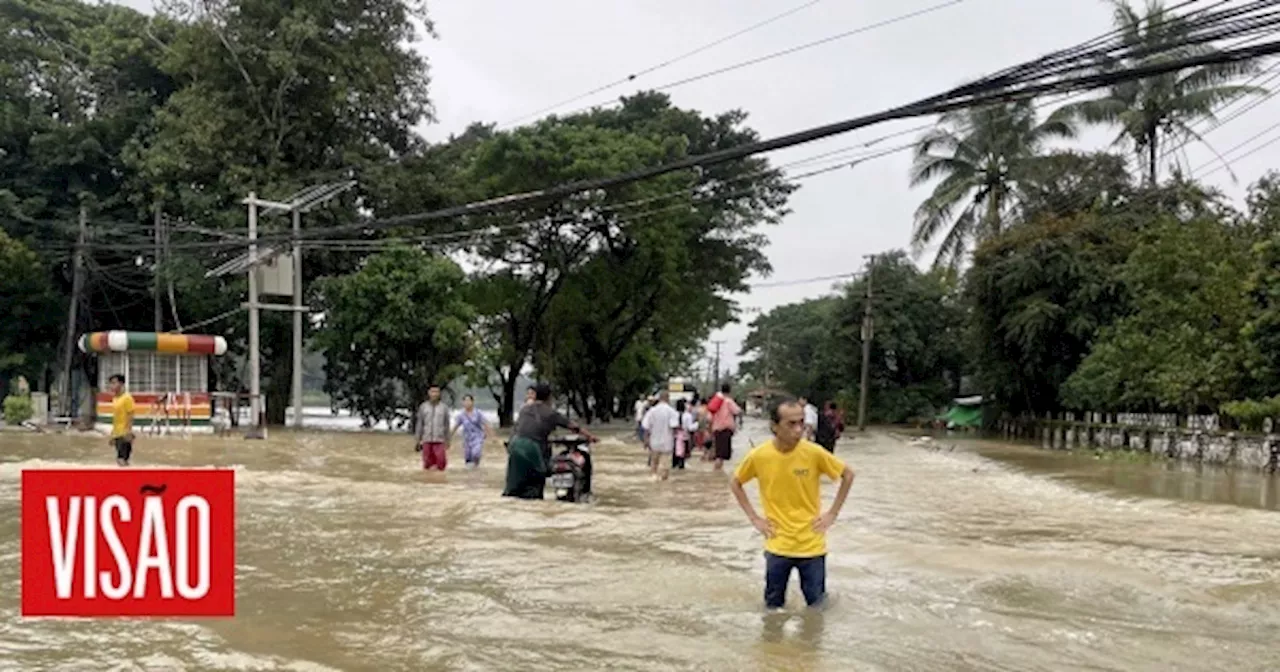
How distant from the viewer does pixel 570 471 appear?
13680 millimetres

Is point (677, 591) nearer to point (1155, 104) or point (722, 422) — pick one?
point (722, 422)

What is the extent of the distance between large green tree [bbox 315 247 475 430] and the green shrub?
27.1ft

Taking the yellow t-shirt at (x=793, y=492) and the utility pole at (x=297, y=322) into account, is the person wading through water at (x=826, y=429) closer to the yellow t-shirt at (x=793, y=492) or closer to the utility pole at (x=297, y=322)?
the utility pole at (x=297, y=322)

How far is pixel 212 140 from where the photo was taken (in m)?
31.8

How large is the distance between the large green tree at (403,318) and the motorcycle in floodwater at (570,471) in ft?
59.8

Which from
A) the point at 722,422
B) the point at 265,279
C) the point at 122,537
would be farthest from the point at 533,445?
the point at 265,279

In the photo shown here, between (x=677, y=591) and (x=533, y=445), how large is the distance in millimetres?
5016

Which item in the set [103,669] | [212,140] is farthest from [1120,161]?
[103,669]

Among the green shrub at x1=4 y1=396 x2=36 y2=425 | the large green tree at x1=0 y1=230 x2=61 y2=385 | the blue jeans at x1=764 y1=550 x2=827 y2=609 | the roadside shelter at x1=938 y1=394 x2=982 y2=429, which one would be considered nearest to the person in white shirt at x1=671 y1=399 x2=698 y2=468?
the blue jeans at x1=764 y1=550 x2=827 y2=609

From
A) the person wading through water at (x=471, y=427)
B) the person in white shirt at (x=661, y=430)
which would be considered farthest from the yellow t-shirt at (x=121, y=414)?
the person in white shirt at (x=661, y=430)

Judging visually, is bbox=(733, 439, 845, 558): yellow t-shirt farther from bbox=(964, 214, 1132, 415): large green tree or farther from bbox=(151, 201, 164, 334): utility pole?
bbox=(964, 214, 1132, 415): large green tree

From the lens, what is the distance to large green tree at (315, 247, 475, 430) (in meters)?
31.3

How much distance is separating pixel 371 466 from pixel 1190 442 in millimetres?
19443

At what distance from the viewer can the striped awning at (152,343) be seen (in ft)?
89.4
